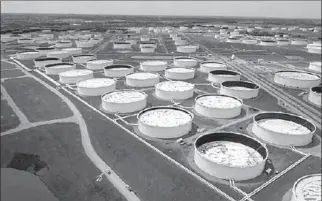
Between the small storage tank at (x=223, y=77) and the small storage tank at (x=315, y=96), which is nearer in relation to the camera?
the small storage tank at (x=315, y=96)

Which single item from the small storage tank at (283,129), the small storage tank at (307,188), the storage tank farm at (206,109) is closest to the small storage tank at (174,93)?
the storage tank farm at (206,109)

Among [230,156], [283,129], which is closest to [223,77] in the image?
[283,129]

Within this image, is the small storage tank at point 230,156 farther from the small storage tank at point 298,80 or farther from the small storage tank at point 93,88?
the small storage tank at point 298,80

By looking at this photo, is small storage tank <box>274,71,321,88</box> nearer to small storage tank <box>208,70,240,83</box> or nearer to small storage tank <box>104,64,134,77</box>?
small storage tank <box>208,70,240,83</box>

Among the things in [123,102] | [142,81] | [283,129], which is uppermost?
[142,81]

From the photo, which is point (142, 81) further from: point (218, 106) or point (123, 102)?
point (218, 106)

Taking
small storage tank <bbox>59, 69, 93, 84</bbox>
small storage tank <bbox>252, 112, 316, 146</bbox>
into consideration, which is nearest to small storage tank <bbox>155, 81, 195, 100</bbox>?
small storage tank <bbox>252, 112, 316, 146</bbox>
